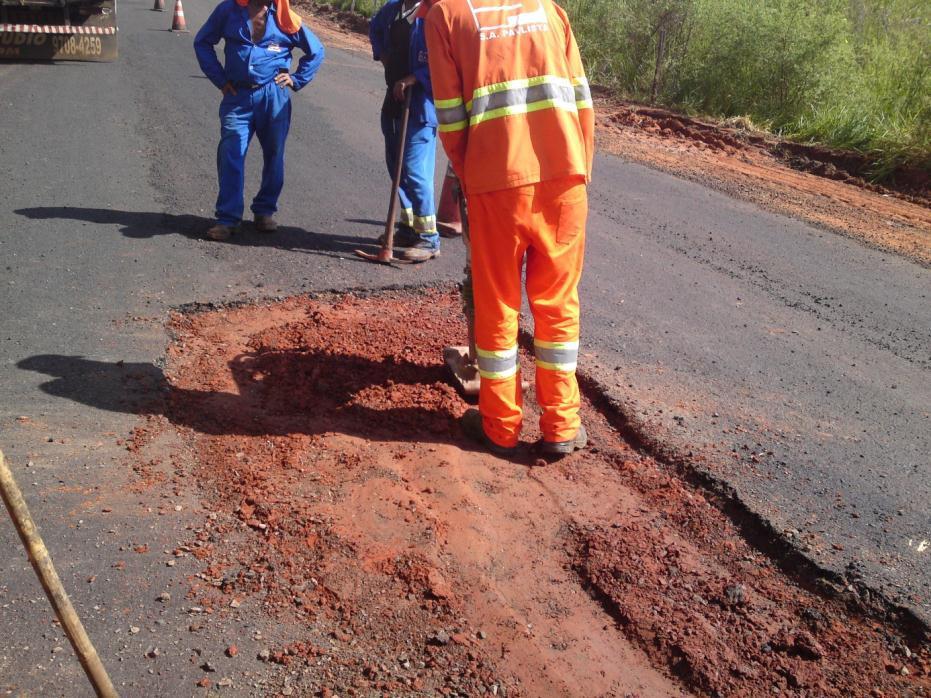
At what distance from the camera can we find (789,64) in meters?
12.0

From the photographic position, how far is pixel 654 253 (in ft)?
23.6

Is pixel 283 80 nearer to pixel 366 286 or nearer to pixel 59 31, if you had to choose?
pixel 366 286

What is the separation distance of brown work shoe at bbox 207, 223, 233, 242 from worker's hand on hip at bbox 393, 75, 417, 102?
168cm

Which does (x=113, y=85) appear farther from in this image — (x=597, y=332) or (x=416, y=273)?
(x=597, y=332)

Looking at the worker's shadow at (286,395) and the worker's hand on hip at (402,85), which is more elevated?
the worker's hand on hip at (402,85)

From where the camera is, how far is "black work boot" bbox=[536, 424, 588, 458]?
165 inches

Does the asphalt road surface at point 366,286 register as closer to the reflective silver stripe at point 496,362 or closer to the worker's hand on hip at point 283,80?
the reflective silver stripe at point 496,362

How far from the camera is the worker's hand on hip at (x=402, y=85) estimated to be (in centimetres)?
612

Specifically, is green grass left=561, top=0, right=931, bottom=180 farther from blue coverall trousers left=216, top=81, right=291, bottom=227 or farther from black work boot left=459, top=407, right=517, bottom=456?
black work boot left=459, top=407, right=517, bottom=456

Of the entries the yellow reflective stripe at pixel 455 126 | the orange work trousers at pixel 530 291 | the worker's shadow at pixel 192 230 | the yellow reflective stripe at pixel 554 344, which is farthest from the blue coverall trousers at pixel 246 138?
the yellow reflective stripe at pixel 554 344

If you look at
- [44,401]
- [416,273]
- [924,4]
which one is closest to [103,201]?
[416,273]

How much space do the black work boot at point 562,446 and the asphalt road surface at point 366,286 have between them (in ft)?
1.51

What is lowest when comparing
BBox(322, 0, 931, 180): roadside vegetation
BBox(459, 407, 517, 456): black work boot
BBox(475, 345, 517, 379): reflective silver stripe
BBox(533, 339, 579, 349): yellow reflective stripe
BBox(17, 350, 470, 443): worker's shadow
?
BBox(17, 350, 470, 443): worker's shadow

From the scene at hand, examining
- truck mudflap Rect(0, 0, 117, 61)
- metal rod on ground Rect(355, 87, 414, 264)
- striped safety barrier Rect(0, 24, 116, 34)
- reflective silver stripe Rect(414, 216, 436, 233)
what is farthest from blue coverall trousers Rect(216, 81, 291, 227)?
truck mudflap Rect(0, 0, 117, 61)
